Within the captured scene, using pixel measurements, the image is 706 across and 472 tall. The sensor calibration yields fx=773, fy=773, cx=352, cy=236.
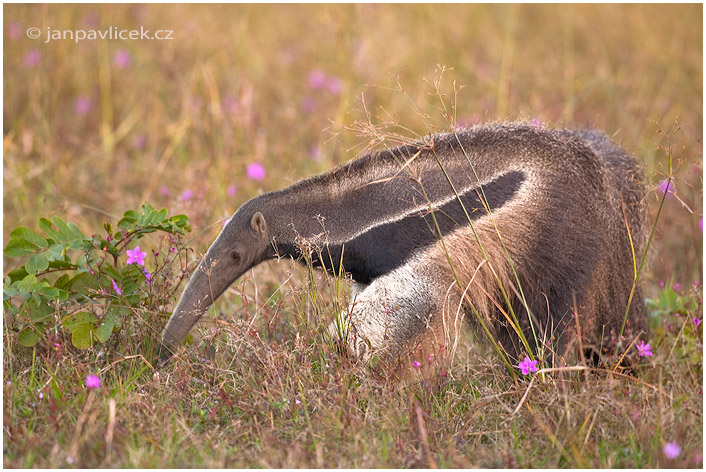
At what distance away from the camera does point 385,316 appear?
4270 millimetres

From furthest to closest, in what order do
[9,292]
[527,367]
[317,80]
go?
[317,80]
[9,292]
[527,367]

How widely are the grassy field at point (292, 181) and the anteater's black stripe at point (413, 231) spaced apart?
0.36 m

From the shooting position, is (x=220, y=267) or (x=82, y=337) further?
(x=220, y=267)

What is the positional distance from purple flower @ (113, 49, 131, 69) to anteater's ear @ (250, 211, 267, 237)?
561cm

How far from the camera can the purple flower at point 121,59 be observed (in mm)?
9188

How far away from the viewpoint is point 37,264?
429 centimetres

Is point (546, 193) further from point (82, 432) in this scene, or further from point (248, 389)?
point (82, 432)

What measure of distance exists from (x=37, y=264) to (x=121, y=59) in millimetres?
5473

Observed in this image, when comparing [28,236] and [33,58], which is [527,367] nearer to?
[28,236]

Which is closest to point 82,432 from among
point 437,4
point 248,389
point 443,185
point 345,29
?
point 248,389

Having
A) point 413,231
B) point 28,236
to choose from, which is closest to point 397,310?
point 413,231

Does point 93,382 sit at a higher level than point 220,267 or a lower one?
lower

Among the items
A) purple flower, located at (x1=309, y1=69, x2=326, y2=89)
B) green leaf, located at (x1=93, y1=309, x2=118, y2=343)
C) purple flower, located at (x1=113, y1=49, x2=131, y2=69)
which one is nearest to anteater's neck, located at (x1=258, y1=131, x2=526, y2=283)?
green leaf, located at (x1=93, y1=309, x2=118, y2=343)

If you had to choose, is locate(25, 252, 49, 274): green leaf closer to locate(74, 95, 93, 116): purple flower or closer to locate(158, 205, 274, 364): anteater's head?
locate(158, 205, 274, 364): anteater's head
